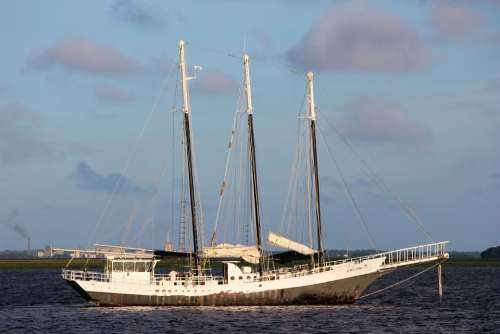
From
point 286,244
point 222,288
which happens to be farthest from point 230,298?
point 286,244

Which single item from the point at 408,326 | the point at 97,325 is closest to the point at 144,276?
the point at 97,325

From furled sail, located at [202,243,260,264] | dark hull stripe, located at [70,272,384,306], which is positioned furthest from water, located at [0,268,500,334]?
furled sail, located at [202,243,260,264]

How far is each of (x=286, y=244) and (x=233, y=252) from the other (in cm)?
453

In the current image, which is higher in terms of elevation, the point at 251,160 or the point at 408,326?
the point at 251,160

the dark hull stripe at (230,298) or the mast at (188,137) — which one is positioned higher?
the mast at (188,137)

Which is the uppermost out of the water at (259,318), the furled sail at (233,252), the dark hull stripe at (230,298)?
the furled sail at (233,252)

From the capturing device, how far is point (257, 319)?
68250mm

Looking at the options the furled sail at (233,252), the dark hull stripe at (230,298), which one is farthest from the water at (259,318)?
the furled sail at (233,252)

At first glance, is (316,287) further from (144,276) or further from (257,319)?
(144,276)

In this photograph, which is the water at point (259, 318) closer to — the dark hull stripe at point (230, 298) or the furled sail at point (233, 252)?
the dark hull stripe at point (230, 298)

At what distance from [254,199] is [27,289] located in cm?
5322

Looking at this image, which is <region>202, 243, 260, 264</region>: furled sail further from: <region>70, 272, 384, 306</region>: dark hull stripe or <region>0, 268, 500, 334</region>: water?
<region>0, 268, 500, 334</region>: water

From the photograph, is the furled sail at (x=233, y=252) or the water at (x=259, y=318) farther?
the furled sail at (x=233, y=252)

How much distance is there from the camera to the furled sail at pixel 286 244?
7650 cm
